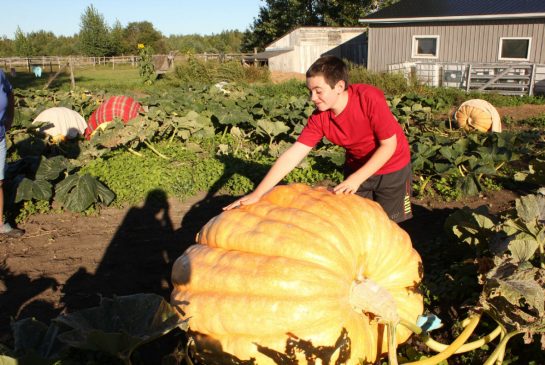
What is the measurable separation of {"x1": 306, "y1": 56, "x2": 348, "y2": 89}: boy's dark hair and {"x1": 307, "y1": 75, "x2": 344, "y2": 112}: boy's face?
0.02 m

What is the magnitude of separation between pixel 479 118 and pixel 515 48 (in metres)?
10.6

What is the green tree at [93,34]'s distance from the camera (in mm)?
54781

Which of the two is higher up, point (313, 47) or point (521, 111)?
point (313, 47)

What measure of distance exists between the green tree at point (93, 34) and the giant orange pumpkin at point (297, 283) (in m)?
58.3

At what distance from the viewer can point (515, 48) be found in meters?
17.8

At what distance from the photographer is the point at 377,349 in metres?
2.31

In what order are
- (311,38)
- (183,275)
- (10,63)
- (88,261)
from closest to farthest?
(183,275), (88,261), (311,38), (10,63)

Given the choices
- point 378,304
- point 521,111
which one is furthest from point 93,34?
point 378,304

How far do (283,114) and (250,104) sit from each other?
0.94 meters

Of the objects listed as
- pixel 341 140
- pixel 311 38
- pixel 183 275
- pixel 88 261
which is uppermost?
pixel 311 38

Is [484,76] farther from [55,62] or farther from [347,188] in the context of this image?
[55,62]

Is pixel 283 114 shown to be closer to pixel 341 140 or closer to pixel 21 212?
pixel 21 212

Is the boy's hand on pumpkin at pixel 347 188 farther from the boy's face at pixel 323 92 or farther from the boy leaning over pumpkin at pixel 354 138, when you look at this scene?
the boy's face at pixel 323 92

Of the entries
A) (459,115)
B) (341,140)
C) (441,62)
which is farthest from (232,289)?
(441,62)
